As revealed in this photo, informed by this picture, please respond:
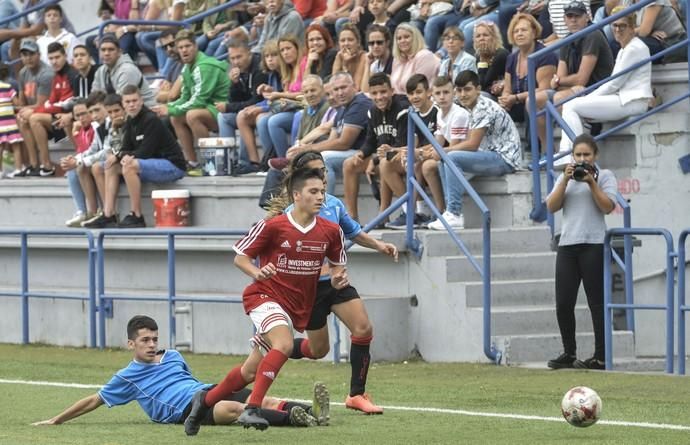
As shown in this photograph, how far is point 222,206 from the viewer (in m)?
18.6

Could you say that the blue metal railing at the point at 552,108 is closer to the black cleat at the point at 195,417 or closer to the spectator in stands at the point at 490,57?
the spectator in stands at the point at 490,57

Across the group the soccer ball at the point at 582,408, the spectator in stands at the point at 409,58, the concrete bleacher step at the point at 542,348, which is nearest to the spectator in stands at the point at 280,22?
the spectator in stands at the point at 409,58

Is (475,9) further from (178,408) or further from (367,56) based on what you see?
(178,408)

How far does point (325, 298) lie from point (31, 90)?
11925mm

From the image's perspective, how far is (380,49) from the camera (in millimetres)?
17562

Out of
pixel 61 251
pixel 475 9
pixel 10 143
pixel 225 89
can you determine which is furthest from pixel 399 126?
pixel 10 143

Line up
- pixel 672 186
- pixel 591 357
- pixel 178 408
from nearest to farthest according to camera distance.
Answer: pixel 178 408 → pixel 591 357 → pixel 672 186

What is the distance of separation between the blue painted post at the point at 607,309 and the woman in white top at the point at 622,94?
7.26 feet

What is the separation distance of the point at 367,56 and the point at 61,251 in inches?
182

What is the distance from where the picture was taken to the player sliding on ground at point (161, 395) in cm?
1051

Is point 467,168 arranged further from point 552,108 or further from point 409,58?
point 409,58

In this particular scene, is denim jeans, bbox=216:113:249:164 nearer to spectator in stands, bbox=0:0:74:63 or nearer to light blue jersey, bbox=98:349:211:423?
spectator in stands, bbox=0:0:74:63

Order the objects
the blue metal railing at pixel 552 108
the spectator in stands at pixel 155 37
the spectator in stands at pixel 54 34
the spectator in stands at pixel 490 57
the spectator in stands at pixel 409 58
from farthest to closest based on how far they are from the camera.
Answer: the spectator in stands at pixel 54 34 < the spectator in stands at pixel 155 37 < the spectator in stands at pixel 409 58 < the spectator in stands at pixel 490 57 < the blue metal railing at pixel 552 108

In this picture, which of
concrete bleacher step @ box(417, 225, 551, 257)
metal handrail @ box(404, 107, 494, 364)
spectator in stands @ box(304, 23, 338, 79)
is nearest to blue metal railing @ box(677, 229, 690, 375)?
metal handrail @ box(404, 107, 494, 364)
